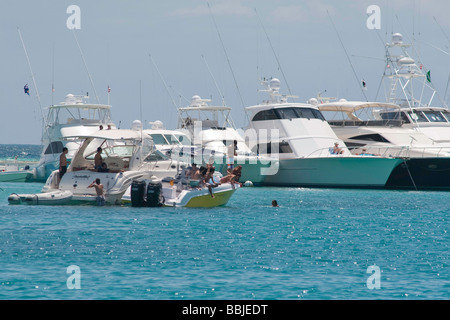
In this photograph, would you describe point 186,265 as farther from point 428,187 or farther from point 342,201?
point 428,187

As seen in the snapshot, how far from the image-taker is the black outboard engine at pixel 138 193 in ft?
79.5

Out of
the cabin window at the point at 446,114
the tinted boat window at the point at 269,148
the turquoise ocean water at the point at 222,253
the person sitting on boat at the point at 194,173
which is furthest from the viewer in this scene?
the cabin window at the point at 446,114

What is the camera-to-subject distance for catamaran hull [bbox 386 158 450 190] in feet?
127

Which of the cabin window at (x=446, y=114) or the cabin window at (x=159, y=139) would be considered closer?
the cabin window at (x=159, y=139)

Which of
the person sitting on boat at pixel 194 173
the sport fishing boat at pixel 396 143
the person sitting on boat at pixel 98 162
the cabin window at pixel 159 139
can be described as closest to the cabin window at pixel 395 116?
the sport fishing boat at pixel 396 143

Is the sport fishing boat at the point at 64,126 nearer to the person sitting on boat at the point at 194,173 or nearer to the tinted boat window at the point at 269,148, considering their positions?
the tinted boat window at the point at 269,148

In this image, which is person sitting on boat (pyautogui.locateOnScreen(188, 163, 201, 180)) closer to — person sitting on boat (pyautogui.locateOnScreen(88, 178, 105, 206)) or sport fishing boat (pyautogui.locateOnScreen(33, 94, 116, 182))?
person sitting on boat (pyautogui.locateOnScreen(88, 178, 105, 206))

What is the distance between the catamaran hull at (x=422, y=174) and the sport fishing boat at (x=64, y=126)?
16.3 m

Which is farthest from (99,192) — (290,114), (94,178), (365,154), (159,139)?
(290,114)

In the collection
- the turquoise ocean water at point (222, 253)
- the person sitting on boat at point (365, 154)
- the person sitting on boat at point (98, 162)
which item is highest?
the person sitting on boat at point (365, 154)

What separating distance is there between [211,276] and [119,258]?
8.40ft

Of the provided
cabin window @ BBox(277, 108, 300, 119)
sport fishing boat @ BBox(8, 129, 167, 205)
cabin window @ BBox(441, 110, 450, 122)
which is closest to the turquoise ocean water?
sport fishing boat @ BBox(8, 129, 167, 205)

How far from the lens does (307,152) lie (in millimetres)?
40344

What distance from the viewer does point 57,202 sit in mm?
24750
